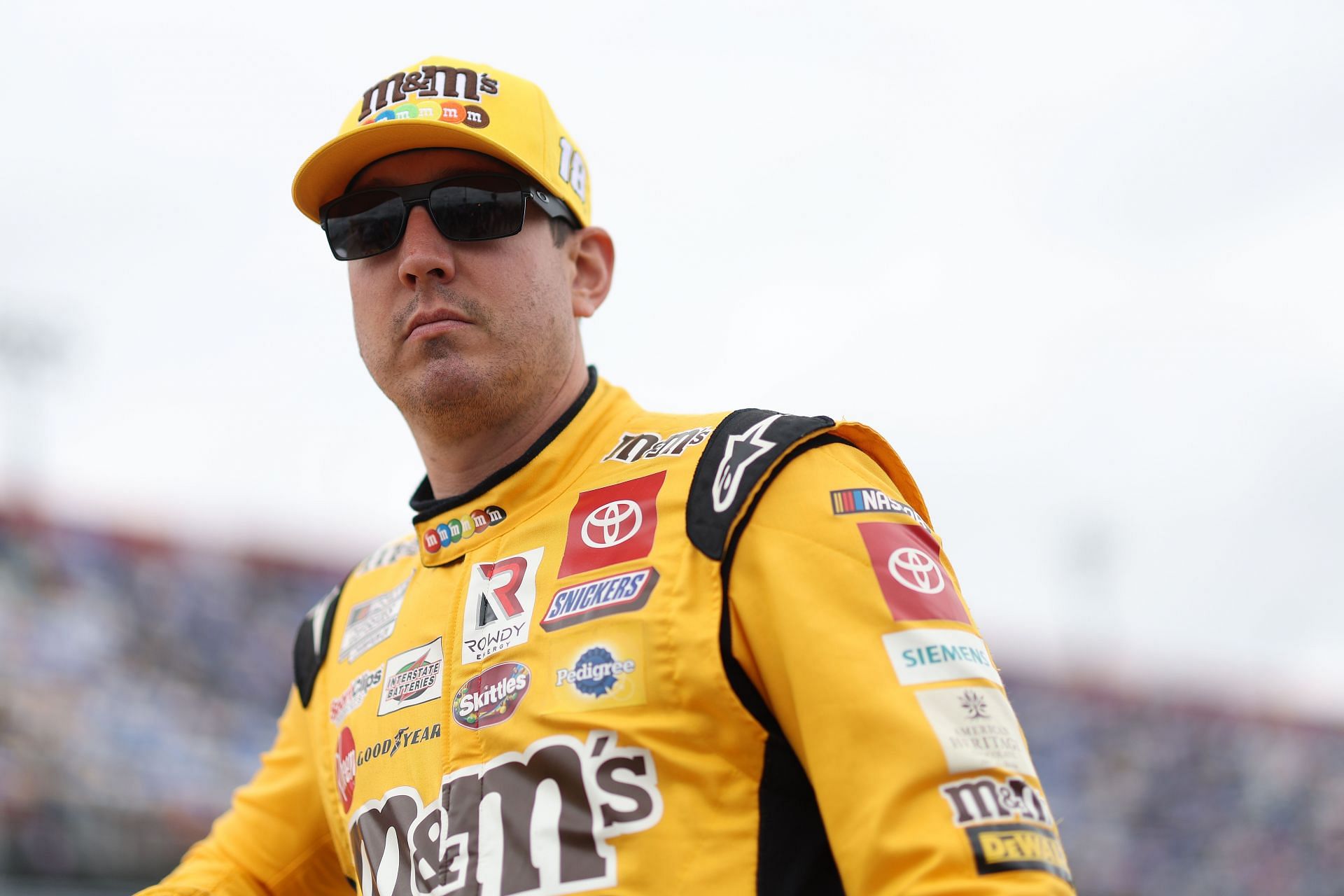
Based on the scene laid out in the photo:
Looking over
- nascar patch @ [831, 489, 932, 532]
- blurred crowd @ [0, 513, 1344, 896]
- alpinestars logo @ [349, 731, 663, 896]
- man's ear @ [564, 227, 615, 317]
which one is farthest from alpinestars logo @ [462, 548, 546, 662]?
blurred crowd @ [0, 513, 1344, 896]

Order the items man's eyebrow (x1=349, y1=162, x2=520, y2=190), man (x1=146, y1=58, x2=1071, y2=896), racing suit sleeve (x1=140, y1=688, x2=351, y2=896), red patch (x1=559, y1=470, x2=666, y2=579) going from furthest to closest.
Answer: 1. racing suit sleeve (x1=140, y1=688, x2=351, y2=896)
2. man's eyebrow (x1=349, y1=162, x2=520, y2=190)
3. red patch (x1=559, y1=470, x2=666, y2=579)
4. man (x1=146, y1=58, x2=1071, y2=896)

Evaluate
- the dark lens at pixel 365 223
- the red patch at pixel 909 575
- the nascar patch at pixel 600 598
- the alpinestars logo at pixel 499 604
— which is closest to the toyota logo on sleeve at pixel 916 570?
the red patch at pixel 909 575

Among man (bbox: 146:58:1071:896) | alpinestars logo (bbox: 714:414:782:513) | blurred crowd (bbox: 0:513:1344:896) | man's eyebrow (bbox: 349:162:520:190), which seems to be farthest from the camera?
blurred crowd (bbox: 0:513:1344:896)

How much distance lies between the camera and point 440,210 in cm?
227

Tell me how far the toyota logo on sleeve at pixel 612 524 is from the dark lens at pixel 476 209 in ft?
1.91

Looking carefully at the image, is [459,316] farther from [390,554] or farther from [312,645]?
[312,645]

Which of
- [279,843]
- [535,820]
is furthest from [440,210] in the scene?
[279,843]

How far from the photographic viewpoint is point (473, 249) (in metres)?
2.27

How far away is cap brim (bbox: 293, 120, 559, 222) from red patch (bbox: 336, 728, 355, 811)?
3.43 feet

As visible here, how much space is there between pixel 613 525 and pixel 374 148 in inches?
35.7

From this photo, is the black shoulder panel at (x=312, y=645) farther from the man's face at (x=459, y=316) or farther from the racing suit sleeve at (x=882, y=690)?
the racing suit sleeve at (x=882, y=690)

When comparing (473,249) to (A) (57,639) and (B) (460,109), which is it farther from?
(A) (57,639)

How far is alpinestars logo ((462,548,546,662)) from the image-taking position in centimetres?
201

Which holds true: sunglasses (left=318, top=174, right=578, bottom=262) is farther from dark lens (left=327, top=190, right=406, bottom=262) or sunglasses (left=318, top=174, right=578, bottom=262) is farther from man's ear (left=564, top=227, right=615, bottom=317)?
man's ear (left=564, top=227, right=615, bottom=317)
